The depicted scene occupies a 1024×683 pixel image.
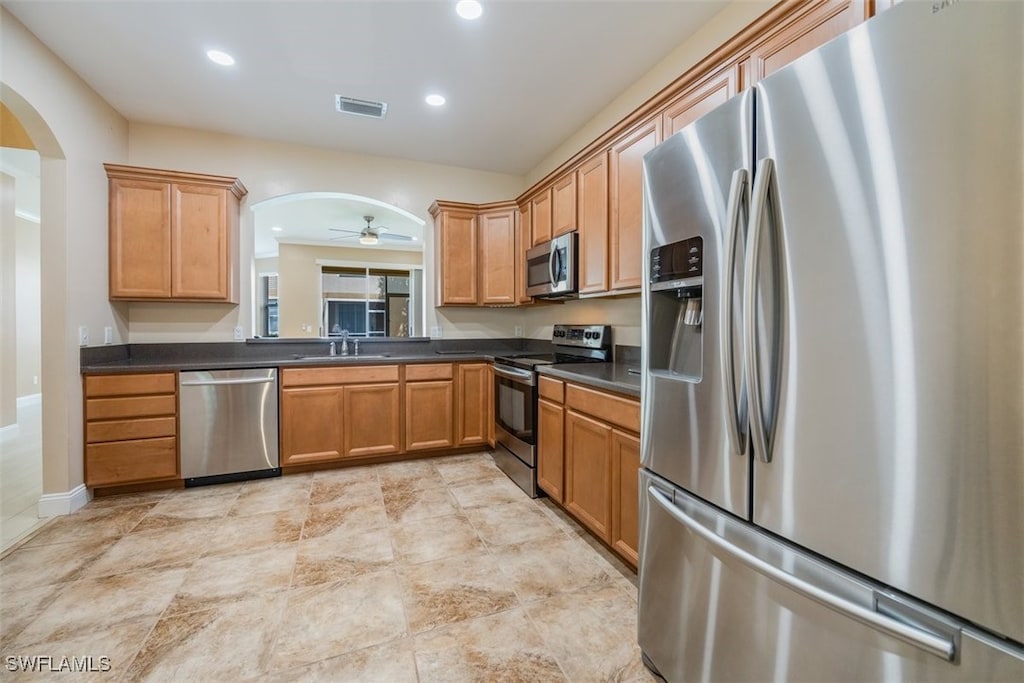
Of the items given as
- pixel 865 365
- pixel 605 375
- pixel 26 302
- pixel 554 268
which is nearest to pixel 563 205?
pixel 554 268

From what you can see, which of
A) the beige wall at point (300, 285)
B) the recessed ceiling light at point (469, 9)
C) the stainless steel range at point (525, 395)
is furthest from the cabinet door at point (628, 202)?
the beige wall at point (300, 285)

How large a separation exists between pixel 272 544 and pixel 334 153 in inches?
131

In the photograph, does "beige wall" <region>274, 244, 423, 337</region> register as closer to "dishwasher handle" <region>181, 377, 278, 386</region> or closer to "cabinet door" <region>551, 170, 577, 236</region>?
"dishwasher handle" <region>181, 377, 278, 386</region>

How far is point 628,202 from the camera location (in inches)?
98.0

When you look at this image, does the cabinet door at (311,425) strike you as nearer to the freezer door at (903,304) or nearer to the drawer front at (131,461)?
the drawer front at (131,461)

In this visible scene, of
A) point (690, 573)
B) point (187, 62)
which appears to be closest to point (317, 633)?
point (690, 573)

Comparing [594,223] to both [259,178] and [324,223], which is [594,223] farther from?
[324,223]

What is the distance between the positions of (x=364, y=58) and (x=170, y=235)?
6.70ft

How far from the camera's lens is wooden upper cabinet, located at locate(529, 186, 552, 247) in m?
3.44

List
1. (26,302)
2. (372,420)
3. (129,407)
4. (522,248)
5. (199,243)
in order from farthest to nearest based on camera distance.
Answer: (26,302)
(522,248)
(372,420)
(199,243)
(129,407)

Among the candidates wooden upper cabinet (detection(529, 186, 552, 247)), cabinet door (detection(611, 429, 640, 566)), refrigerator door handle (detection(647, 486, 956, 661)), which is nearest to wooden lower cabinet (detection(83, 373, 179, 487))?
wooden upper cabinet (detection(529, 186, 552, 247))

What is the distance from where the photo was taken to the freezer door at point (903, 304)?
2.21 feet

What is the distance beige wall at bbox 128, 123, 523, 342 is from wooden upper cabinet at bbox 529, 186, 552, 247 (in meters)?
1.01

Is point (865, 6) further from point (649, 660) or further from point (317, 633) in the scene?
point (317, 633)
